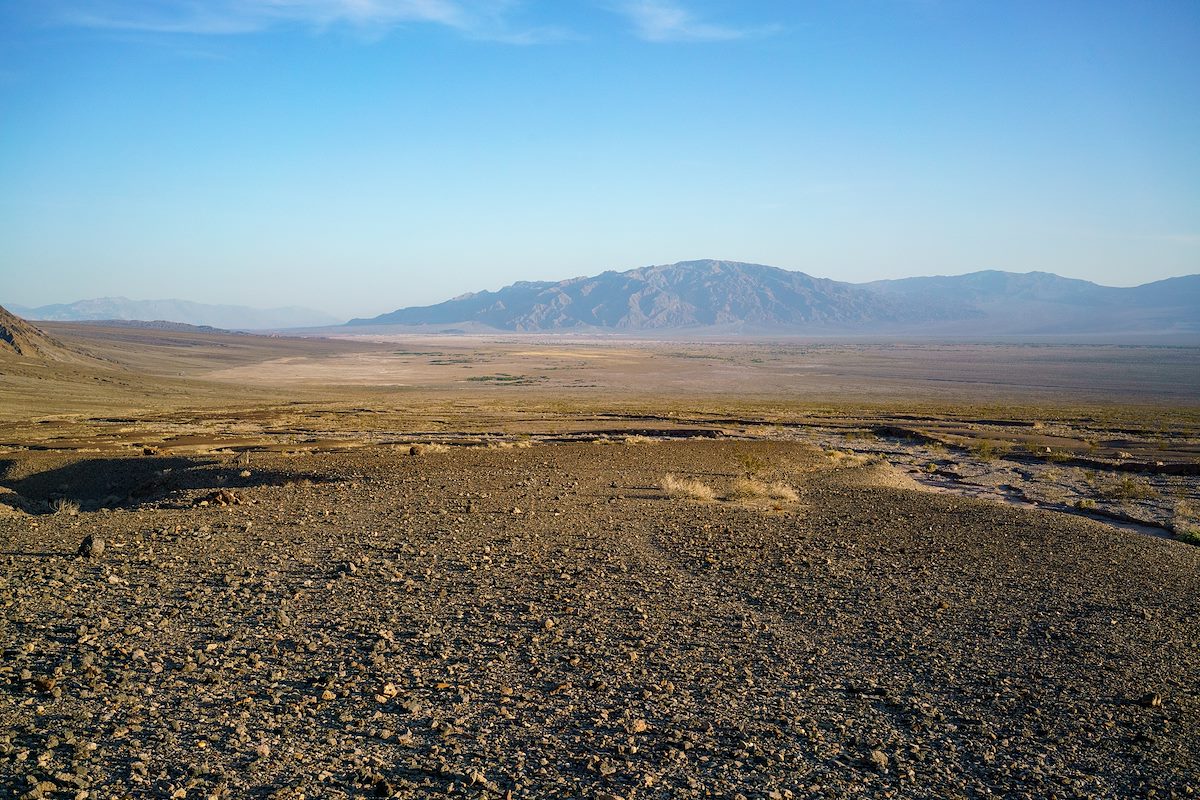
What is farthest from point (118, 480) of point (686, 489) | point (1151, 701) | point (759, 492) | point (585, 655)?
point (1151, 701)

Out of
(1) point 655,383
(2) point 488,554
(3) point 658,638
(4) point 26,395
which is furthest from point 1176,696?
(1) point 655,383

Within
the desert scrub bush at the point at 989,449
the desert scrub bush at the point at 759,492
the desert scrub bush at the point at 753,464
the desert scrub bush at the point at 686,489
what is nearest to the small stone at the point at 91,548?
the desert scrub bush at the point at 686,489

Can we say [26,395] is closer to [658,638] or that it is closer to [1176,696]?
[658,638]

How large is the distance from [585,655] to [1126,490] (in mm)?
18274

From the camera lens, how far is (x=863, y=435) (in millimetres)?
34531

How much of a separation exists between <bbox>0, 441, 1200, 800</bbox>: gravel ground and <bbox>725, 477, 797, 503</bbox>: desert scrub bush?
230cm

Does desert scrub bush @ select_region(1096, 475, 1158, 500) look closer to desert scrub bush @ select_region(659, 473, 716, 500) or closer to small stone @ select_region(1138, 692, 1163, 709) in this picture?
desert scrub bush @ select_region(659, 473, 716, 500)

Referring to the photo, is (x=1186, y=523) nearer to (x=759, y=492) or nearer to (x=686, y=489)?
(x=759, y=492)

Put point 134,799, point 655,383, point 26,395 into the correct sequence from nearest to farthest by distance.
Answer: point 134,799 → point 26,395 → point 655,383

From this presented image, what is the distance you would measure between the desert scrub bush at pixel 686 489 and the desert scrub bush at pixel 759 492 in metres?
0.48

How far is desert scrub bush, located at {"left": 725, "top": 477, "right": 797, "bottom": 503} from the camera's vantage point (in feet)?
57.1

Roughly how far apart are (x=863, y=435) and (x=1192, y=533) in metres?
19.5

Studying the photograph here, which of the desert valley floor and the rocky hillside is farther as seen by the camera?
the rocky hillside

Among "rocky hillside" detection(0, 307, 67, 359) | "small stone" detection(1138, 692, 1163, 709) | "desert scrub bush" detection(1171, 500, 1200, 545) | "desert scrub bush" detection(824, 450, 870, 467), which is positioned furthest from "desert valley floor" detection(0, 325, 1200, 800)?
"rocky hillside" detection(0, 307, 67, 359)
